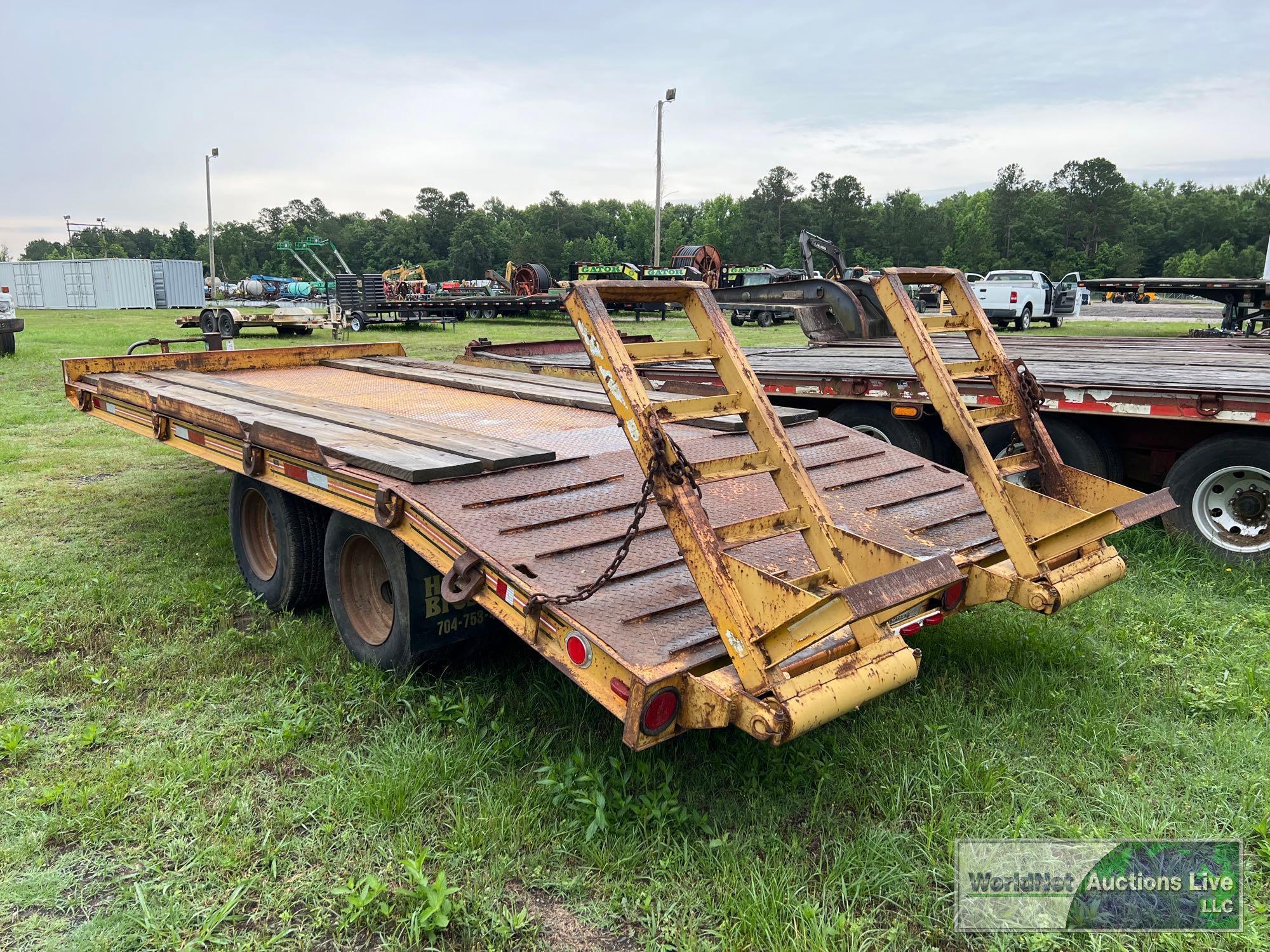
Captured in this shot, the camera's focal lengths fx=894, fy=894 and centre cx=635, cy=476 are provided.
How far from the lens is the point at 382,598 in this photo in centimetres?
402

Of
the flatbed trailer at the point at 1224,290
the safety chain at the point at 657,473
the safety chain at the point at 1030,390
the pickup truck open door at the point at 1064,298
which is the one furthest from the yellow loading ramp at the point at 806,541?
the pickup truck open door at the point at 1064,298

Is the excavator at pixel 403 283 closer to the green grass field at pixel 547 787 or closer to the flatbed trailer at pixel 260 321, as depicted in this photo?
the flatbed trailer at pixel 260 321

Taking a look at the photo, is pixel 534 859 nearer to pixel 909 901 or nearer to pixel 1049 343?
pixel 909 901

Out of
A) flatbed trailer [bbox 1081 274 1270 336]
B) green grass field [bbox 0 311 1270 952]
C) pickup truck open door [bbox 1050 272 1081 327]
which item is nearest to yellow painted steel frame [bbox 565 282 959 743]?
Answer: green grass field [bbox 0 311 1270 952]

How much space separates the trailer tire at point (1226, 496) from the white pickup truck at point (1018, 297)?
20130mm

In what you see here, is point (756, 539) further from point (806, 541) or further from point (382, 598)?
point (382, 598)

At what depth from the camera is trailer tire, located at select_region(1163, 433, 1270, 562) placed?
197 inches

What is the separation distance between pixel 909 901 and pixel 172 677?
10.4 ft

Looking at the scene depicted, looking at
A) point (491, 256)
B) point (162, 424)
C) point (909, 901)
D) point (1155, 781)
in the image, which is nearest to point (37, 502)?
point (162, 424)

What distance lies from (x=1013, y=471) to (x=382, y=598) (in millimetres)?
2770

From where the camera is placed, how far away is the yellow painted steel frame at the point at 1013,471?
3.42 metres

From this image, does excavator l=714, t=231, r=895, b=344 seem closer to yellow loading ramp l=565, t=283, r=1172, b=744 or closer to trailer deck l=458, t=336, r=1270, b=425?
trailer deck l=458, t=336, r=1270, b=425

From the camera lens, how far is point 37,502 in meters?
6.74

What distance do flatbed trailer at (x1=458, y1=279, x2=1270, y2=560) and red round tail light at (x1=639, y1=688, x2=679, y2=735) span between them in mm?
2002
